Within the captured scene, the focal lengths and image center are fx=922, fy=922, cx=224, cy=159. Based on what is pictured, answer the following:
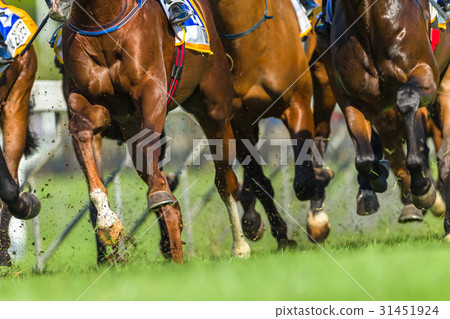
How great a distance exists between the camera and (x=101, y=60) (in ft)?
18.2

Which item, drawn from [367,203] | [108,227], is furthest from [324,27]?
[108,227]

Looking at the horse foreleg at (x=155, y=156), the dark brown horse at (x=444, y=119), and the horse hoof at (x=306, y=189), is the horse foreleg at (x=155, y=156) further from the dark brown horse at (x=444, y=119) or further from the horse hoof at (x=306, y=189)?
the dark brown horse at (x=444, y=119)

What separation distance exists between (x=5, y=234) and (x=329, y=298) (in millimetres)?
3067

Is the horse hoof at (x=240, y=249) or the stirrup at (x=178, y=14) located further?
the horse hoof at (x=240, y=249)

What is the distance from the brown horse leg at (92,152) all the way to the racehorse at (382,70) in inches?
65.6

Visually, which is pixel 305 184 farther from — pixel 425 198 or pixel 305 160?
pixel 425 198

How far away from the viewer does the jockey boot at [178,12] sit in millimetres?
5941

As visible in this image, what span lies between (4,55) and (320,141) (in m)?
2.92

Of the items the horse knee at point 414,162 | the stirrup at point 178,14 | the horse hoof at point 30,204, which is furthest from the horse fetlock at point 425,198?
the horse hoof at point 30,204

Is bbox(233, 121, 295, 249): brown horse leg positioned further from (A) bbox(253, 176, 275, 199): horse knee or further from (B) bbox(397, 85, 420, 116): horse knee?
(B) bbox(397, 85, 420, 116): horse knee

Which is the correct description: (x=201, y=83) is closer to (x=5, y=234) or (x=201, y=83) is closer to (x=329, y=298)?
(x=5, y=234)

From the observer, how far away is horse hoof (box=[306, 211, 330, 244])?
7297mm

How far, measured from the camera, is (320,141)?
25.8 ft
